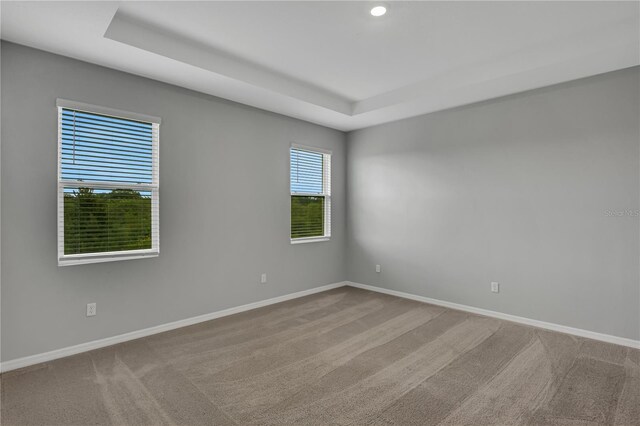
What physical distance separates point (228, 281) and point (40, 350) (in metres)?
1.78

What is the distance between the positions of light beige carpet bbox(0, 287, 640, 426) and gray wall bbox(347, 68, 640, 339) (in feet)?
1.66

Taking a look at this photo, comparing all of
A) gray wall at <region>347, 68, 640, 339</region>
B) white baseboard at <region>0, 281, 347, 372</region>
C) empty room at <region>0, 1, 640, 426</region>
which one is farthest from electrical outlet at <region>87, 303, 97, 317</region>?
gray wall at <region>347, 68, 640, 339</region>

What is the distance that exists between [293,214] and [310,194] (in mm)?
452

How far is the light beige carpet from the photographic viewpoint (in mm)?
2119

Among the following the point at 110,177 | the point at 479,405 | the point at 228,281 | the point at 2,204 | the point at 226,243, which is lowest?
the point at 479,405

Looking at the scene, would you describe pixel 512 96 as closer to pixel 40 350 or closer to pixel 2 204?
pixel 2 204

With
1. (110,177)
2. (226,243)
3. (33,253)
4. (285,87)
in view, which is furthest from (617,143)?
(33,253)

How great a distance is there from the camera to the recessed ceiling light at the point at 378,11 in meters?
2.44

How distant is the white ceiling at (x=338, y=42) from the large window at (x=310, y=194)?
3.88 ft

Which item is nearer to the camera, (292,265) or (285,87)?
(285,87)

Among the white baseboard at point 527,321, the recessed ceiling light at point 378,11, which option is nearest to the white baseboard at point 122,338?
the white baseboard at point 527,321

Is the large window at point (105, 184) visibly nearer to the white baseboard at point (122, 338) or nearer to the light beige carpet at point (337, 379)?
the white baseboard at point (122, 338)

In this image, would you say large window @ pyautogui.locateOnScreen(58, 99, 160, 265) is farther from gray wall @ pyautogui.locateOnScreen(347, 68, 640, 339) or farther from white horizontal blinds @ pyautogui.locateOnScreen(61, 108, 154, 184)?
gray wall @ pyautogui.locateOnScreen(347, 68, 640, 339)

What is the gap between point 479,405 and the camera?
87.9 inches
